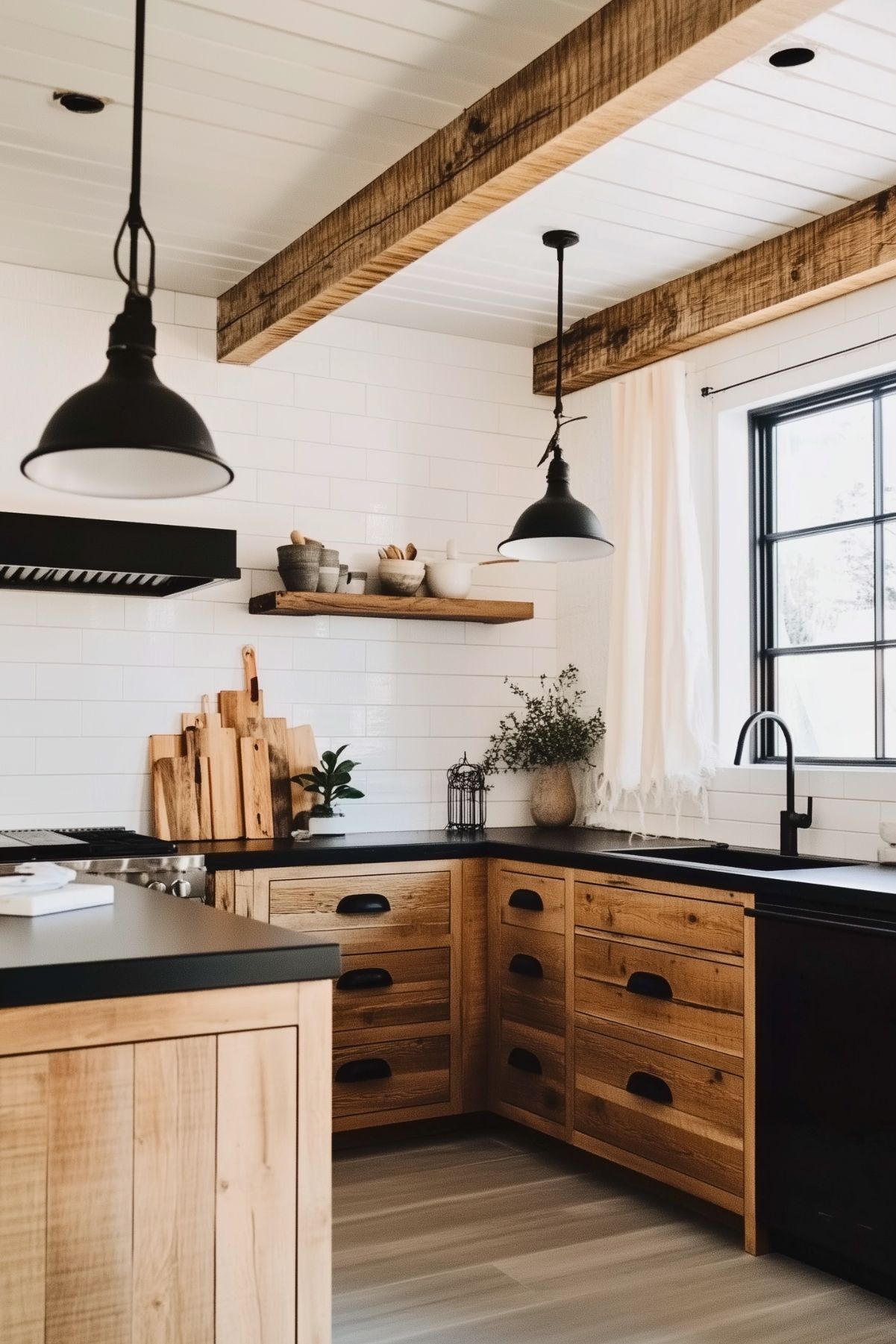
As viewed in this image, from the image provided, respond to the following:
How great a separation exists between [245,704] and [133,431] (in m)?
2.57

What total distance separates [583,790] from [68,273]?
271 centimetres

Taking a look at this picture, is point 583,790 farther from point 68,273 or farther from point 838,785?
point 68,273

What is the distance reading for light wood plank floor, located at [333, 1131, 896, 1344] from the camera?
112 inches

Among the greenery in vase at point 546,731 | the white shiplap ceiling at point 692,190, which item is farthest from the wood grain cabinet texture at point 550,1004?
the white shiplap ceiling at point 692,190

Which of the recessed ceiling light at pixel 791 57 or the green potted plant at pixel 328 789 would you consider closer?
the recessed ceiling light at pixel 791 57

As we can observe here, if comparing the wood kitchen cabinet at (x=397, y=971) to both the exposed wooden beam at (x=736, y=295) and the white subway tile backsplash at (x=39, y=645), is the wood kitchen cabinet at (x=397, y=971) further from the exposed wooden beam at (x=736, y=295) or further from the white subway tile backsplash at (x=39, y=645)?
the exposed wooden beam at (x=736, y=295)

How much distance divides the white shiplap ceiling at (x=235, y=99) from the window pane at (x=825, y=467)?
1.70m

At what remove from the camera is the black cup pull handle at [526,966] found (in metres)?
4.17

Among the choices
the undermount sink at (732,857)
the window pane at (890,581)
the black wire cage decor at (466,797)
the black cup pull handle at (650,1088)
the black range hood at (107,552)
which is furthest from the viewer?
the black wire cage decor at (466,797)

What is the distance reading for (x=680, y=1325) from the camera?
2.87 meters

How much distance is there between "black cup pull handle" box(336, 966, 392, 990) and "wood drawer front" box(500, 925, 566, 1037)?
41 centimetres

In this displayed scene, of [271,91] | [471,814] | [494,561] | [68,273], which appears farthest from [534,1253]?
[68,273]

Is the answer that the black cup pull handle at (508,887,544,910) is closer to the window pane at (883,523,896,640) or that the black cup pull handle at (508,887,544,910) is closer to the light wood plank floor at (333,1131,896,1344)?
the light wood plank floor at (333,1131,896,1344)

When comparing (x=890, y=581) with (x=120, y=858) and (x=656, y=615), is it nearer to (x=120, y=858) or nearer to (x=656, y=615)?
(x=656, y=615)
